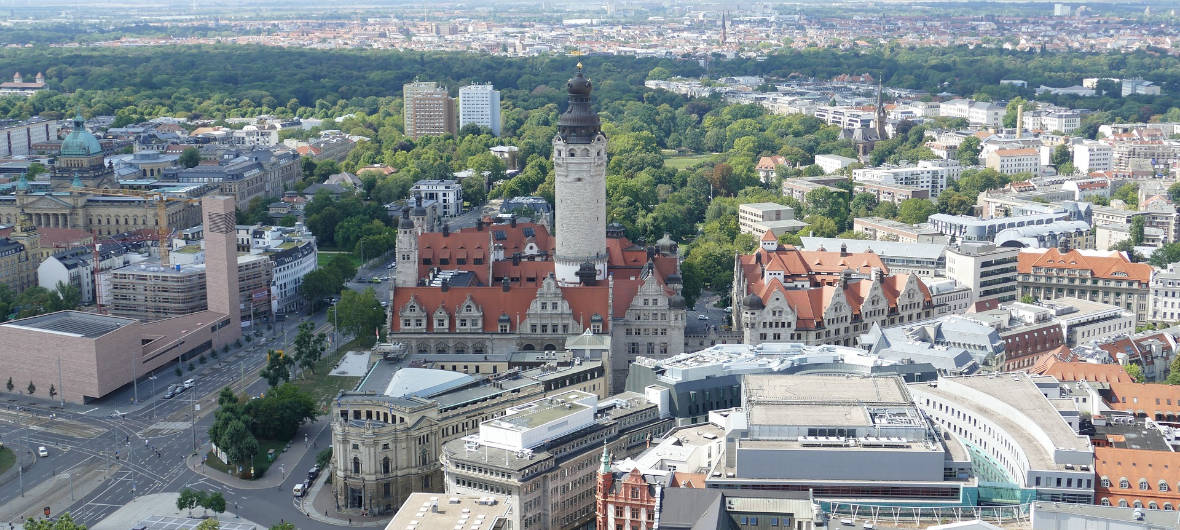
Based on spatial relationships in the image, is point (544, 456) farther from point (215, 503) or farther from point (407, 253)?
point (407, 253)

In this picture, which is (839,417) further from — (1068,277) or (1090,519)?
(1068,277)

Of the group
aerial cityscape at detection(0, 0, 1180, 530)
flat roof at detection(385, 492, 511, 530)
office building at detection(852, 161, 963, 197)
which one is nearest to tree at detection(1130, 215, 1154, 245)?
aerial cityscape at detection(0, 0, 1180, 530)

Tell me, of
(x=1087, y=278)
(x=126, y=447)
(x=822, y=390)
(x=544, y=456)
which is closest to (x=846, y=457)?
(x=822, y=390)

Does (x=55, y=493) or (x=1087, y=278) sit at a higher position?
(x=1087, y=278)

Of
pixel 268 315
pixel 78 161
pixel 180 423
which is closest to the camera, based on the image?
pixel 180 423

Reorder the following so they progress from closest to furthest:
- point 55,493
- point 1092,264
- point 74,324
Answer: point 55,493, point 74,324, point 1092,264

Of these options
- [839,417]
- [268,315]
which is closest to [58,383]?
[268,315]
